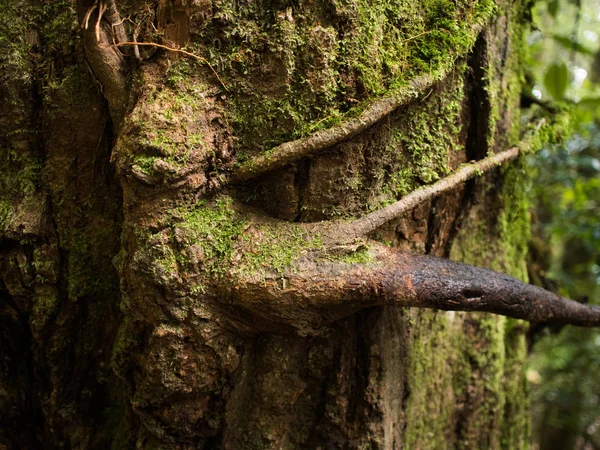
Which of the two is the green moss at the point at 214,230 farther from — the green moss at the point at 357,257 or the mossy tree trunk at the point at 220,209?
the green moss at the point at 357,257

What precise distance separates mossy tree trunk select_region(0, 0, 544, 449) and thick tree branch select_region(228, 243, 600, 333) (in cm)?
1

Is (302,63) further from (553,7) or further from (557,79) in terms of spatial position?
(553,7)

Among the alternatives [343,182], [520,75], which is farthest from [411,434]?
[520,75]

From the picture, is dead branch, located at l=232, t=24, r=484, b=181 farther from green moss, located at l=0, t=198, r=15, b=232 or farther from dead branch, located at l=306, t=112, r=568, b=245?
green moss, located at l=0, t=198, r=15, b=232

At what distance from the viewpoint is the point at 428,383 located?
192cm

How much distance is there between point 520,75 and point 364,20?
1253 mm

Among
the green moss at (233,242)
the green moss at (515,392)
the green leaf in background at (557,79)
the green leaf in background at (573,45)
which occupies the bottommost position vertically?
the green moss at (515,392)

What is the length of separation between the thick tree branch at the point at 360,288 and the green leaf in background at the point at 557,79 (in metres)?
1.43

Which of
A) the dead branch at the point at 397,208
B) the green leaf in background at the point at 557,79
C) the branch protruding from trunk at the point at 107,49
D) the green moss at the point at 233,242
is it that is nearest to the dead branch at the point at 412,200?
the dead branch at the point at 397,208

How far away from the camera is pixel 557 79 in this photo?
2.34 metres

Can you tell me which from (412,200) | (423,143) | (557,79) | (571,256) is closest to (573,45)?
(557,79)

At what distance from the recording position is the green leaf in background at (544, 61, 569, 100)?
7.64 feet

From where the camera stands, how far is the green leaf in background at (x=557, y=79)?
2.33m

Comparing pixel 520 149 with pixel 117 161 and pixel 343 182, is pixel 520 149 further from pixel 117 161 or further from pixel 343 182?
pixel 117 161
